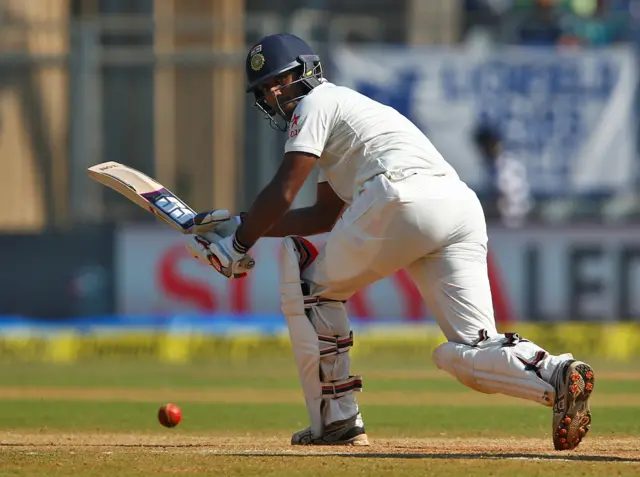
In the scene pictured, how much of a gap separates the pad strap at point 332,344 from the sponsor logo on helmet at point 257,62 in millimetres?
1263

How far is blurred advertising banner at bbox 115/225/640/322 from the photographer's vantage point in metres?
15.7

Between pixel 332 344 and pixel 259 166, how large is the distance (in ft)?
31.4

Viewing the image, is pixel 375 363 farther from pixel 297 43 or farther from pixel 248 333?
pixel 297 43

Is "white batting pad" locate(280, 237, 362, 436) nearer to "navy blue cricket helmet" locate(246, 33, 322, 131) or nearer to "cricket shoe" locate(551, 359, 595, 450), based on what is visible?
"navy blue cricket helmet" locate(246, 33, 322, 131)

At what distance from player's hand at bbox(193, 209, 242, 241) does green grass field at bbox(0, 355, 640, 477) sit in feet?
3.34

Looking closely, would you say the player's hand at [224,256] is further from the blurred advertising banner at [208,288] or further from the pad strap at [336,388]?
the blurred advertising banner at [208,288]

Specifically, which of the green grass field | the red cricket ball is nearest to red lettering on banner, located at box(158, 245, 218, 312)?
the green grass field

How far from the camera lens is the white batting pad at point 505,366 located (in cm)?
591

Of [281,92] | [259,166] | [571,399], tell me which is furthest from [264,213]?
[259,166]

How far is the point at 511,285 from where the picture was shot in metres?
15.7

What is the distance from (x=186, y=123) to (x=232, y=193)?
1.44 m

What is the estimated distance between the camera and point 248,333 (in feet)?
51.0

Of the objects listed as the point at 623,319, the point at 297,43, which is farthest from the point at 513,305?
the point at 297,43

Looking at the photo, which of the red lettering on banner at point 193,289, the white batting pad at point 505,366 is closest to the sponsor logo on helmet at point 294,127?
the white batting pad at point 505,366
